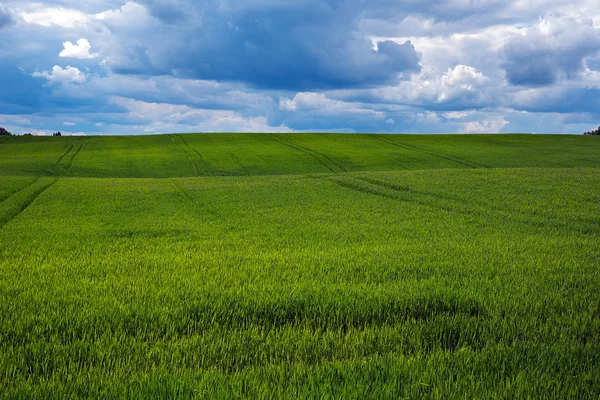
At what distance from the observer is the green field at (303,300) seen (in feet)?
15.9

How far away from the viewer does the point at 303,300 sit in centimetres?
742

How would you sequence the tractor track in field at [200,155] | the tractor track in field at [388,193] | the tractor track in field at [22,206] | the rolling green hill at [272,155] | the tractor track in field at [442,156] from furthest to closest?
1. the tractor track in field at [442,156]
2. the rolling green hill at [272,155]
3. the tractor track in field at [200,155]
4. the tractor track in field at [388,193]
5. the tractor track in field at [22,206]

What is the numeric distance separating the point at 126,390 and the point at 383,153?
5981cm

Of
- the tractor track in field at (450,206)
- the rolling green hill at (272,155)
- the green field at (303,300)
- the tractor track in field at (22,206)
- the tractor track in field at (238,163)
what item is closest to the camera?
the green field at (303,300)

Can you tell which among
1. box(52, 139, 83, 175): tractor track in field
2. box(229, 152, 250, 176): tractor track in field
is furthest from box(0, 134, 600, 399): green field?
box(52, 139, 83, 175): tractor track in field

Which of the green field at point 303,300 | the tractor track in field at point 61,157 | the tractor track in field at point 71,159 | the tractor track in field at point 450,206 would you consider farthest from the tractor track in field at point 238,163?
the green field at point 303,300

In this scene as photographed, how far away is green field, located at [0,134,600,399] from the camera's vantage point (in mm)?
4840

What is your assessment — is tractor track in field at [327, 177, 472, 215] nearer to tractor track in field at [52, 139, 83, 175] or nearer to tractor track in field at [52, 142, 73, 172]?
tractor track in field at [52, 139, 83, 175]

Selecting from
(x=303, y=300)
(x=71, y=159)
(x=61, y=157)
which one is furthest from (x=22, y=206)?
(x=61, y=157)

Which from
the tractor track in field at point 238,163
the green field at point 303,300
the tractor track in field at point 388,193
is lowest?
the green field at point 303,300

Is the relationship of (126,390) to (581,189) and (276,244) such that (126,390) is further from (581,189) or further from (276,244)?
(581,189)

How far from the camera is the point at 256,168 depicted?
51719mm

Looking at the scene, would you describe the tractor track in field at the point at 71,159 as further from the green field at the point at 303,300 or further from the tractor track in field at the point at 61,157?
the green field at the point at 303,300

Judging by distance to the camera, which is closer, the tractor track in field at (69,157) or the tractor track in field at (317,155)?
the tractor track in field at (69,157)
